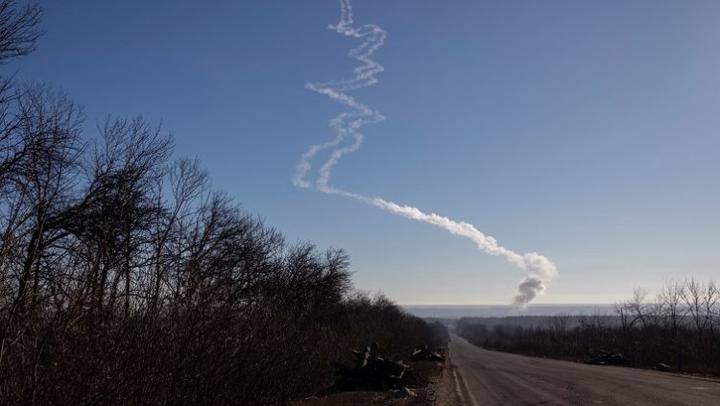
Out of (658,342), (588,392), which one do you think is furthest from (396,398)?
(658,342)

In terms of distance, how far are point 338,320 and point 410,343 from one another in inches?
801

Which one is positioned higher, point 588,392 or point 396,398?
point 588,392

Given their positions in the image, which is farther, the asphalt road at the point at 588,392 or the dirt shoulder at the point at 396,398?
the dirt shoulder at the point at 396,398

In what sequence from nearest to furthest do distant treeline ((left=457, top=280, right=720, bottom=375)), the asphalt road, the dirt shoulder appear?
the asphalt road, the dirt shoulder, distant treeline ((left=457, top=280, right=720, bottom=375))

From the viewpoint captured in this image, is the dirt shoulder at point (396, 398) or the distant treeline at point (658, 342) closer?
the dirt shoulder at point (396, 398)

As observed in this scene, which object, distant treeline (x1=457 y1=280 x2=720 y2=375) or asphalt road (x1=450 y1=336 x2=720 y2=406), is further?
distant treeline (x1=457 y1=280 x2=720 y2=375)

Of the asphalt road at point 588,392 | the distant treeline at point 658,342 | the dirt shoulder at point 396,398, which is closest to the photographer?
the asphalt road at point 588,392

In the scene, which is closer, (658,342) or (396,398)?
(396,398)

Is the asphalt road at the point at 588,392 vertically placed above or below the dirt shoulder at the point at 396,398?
above

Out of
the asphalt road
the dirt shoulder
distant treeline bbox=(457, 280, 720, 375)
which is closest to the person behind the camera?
the asphalt road

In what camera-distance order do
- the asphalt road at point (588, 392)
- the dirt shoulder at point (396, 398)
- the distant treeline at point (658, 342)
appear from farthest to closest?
the distant treeline at point (658, 342), the dirt shoulder at point (396, 398), the asphalt road at point (588, 392)

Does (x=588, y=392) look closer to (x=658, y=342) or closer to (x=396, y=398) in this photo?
(x=396, y=398)

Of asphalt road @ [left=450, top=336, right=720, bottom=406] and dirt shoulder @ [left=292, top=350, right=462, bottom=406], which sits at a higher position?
asphalt road @ [left=450, top=336, right=720, bottom=406]

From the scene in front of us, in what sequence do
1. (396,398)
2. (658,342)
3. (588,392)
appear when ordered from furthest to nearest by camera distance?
(658,342) → (396,398) → (588,392)
